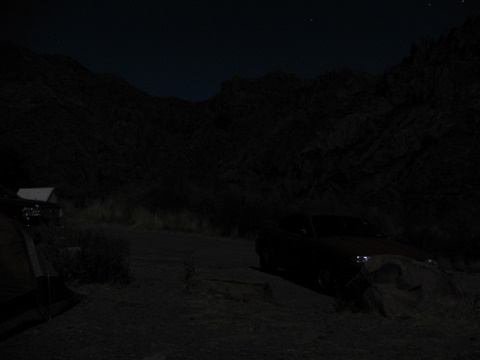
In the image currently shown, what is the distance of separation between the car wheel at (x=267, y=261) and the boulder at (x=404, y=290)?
14.0ft

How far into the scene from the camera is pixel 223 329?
261 inches

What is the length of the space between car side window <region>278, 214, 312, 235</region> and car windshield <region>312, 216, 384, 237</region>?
177mm

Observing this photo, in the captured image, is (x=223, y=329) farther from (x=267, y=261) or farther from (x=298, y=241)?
(x=267, y=261)

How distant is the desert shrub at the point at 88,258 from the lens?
908 centimetres

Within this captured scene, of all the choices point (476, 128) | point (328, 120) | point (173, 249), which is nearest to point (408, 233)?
point (173, 249)

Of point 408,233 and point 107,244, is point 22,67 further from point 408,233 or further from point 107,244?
point 107,244

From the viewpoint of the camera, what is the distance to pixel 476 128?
26.4m

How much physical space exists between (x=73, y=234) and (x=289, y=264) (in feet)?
13.8

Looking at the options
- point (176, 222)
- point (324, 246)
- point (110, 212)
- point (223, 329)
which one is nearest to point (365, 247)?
point (324, 246)

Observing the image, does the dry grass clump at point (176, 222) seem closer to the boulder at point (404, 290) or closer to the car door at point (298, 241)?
the car door at point (298, 241)

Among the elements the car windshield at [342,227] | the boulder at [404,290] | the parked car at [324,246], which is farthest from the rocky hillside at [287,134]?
the boulder at [404,290]

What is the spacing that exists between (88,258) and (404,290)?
4.87 m

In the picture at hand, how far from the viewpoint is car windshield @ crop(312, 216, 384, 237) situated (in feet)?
35.8

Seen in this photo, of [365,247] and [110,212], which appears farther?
[110,212]
